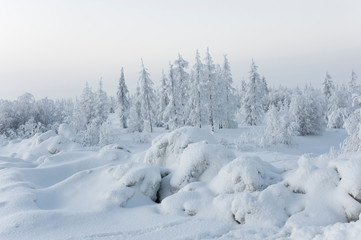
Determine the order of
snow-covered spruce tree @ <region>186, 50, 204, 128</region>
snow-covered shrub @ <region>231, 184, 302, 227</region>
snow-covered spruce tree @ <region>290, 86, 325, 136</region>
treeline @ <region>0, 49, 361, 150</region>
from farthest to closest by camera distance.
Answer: snow-covered spruce tree @ <region>186, 50, 204, 128</region>, snow-covered spruce tree @ <region>290, 86, 325, 136</region>, treeline @ <region>0, 49, 361, 150</region>, snow-covered shrub @ <region>231, 184, 302, 227</region>

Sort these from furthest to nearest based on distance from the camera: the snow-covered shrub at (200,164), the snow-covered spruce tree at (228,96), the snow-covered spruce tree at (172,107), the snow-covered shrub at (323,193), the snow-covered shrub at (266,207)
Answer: the snow-covered spruce tree at (228,96) → the snow-covered spruce tree at (172,107) → the snow-covered shrub at (200,164) → the snow-covered shrub at (266,207) → the snow-covered shrub at (323,193)

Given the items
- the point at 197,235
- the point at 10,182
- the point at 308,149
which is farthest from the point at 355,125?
the point at 308,149

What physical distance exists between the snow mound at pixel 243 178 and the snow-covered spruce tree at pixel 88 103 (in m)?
45.6

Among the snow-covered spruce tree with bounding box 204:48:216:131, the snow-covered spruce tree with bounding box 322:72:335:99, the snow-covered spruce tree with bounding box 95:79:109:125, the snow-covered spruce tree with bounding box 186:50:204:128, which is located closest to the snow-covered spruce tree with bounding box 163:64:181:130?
the snow-covered spruce tree with bounding box 186:50:204:128

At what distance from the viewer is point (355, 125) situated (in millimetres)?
10180

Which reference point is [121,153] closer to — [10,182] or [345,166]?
[10,182]

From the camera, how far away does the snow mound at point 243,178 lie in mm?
7441

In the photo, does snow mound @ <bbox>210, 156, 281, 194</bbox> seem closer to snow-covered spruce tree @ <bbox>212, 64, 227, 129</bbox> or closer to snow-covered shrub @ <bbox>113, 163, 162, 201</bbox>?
snow-covered shrub @ <bbox>113, 163, 162, 201</bbox>

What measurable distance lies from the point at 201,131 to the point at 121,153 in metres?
5.11

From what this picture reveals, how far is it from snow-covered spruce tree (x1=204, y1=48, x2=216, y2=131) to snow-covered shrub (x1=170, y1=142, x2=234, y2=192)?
3038 cm

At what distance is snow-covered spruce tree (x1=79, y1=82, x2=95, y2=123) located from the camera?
50125 millimetres

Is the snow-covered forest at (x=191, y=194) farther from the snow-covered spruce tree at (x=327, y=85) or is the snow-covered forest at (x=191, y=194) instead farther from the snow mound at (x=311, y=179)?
the snow-covered spruce tree at (x=327, y=85)

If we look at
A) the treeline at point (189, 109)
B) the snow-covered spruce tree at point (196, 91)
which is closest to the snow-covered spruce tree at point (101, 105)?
the treeline at point (189, 109)

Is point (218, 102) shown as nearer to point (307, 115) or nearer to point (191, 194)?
point (307, 115)
